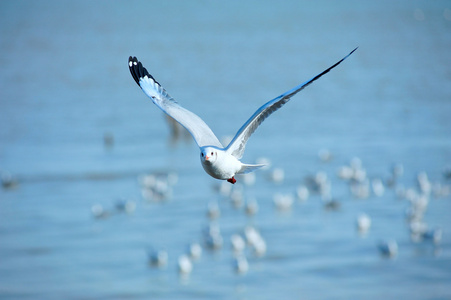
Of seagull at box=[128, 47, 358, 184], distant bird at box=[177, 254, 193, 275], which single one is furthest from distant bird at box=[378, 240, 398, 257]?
seagull at box=[128, 47, 358, 184]

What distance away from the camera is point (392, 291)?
15.4 meters

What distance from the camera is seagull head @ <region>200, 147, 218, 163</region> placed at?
6.74 m

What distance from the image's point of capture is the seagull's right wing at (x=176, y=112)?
782 cm

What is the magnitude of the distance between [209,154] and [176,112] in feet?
5.41

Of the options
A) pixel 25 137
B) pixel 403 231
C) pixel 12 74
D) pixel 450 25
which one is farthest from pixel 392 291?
pixel 450 25

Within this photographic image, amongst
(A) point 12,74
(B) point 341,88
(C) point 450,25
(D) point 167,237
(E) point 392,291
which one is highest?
(C) point 450,25

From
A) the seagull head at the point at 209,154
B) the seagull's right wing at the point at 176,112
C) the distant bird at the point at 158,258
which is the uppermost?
the distant bird at the point at 158,258

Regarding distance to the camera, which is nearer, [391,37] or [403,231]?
[403,231]

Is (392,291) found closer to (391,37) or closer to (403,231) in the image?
(403,231)

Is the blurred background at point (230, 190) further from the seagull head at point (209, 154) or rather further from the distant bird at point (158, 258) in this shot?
the seagull head at point (209, 154)

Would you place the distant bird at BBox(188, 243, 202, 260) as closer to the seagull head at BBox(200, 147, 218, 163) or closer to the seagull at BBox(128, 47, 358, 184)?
the seagull at BBox(128, 47, 358, 184)

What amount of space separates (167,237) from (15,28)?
A: 65.3 metres

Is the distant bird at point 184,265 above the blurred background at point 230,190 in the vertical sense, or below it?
below

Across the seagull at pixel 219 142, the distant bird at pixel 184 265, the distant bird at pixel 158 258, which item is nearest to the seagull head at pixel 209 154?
the seagull at pixel 219 142
